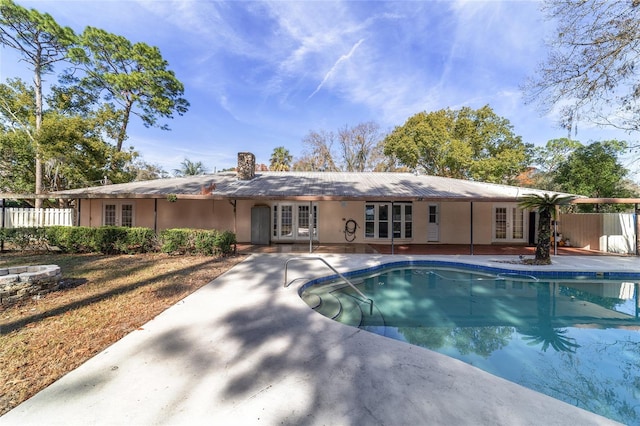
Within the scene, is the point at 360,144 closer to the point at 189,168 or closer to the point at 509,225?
the point at 509,225

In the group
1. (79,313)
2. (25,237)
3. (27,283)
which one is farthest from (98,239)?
(79,313)

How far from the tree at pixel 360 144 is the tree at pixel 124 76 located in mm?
16054

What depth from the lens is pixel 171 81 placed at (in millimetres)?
20609

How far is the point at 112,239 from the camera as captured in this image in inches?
380

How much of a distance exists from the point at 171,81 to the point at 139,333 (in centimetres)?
2276

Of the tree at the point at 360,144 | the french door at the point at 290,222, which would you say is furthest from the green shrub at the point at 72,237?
the tree at the point at 360,144

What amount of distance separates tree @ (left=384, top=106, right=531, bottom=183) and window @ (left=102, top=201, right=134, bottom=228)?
20607mm

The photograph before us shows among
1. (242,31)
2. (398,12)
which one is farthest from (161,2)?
(398,12)

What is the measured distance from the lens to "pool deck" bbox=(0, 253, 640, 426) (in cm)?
224

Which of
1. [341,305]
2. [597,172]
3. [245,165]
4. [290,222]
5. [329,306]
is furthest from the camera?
[597,172]

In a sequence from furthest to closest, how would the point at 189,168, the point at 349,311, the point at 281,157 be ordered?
the point at 281,157 → the point at 189,168 → the point at 349,311

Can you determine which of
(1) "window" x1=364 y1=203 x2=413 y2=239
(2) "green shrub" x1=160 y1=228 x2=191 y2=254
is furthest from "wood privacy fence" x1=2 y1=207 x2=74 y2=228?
(1) "window" x1=364 y1=203 x2=413 y2=239

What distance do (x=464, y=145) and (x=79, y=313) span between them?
969 inches

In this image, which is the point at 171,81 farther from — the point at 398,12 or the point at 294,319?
the point at 294,319
